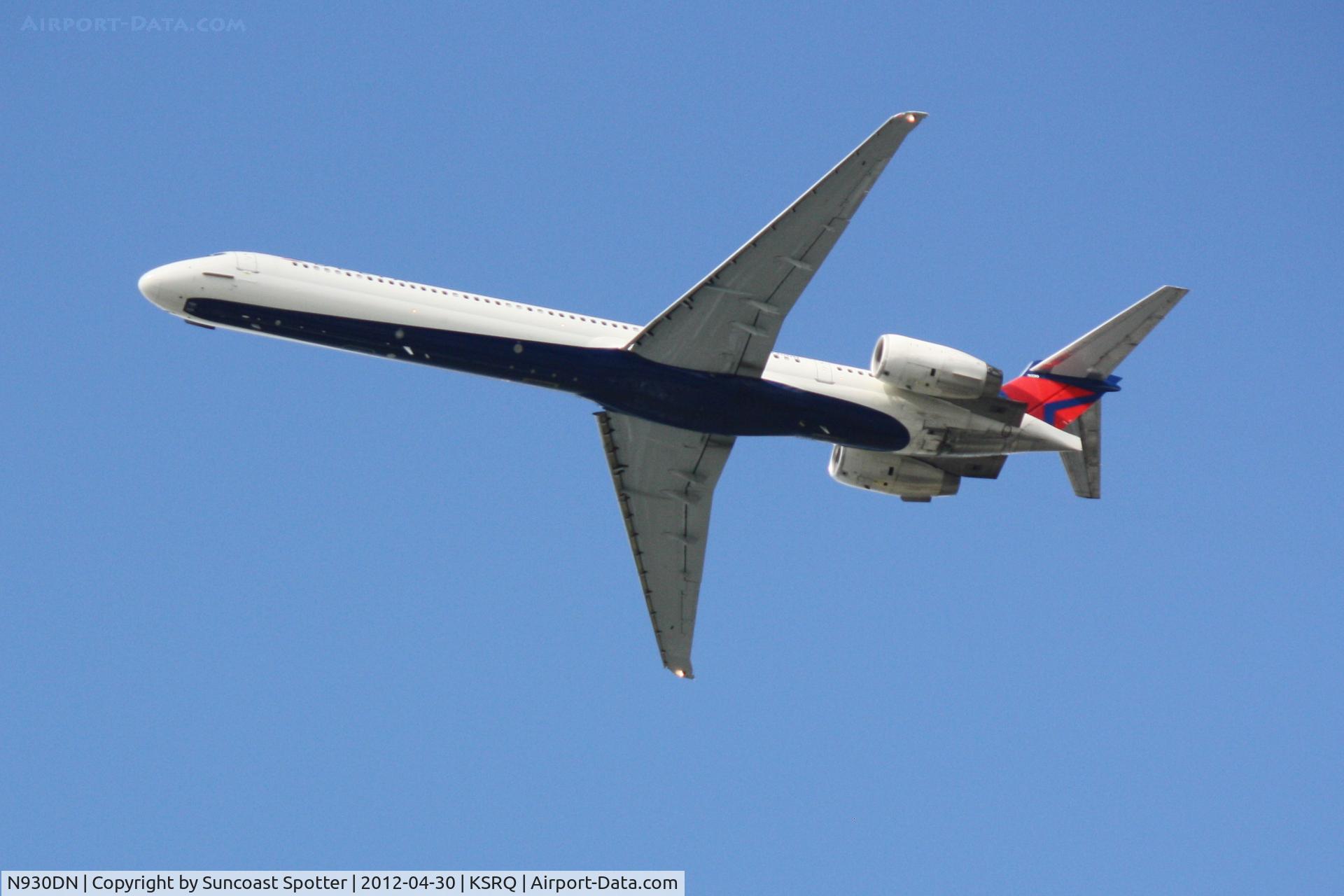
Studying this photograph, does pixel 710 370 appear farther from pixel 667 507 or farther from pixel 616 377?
pixel 667 507

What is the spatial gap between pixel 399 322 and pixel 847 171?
1242 centimetres

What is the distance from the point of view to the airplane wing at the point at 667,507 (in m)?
43.7

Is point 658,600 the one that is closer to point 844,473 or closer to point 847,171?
point 844,473

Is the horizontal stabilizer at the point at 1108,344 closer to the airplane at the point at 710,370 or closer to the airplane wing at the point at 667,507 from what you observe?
the airplane at the point at 710,370

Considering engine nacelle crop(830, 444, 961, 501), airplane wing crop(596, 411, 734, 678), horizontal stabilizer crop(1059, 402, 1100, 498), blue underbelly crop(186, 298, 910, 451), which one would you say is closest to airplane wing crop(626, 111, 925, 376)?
blue underbelly crop(186, 298, 910, 451)

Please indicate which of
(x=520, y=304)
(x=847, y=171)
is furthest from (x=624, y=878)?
(x=847, y=171)

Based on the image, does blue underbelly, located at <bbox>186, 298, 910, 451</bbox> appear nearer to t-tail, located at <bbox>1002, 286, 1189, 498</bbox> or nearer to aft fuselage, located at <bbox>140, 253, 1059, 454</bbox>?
aft fuselage, located at <bbox>140, 253, 1059, 454</bbox>

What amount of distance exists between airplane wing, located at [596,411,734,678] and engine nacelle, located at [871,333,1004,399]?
17.3 ft

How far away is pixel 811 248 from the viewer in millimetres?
38656

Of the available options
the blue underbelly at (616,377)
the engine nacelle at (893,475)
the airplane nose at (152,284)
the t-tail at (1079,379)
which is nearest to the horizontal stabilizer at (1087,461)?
the t-tail at (1079,379)

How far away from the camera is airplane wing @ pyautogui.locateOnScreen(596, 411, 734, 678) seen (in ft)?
143

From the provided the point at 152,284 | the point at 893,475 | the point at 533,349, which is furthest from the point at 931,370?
the point at 152,284

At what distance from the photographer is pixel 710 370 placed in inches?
1606

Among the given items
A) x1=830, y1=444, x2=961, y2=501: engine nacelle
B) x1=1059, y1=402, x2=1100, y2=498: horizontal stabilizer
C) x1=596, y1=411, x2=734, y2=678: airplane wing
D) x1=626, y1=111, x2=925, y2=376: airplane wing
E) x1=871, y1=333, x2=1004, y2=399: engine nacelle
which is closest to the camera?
x1=626, y1=111, x2=925, y2=376: airplane wing
